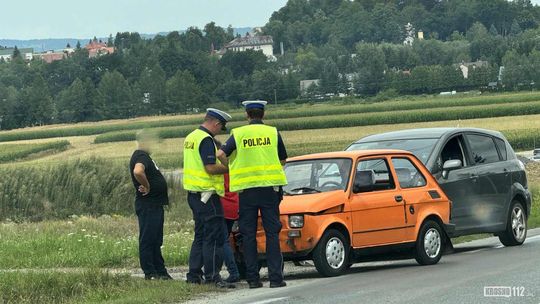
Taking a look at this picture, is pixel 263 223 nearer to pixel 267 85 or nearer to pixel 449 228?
pixel 449 228

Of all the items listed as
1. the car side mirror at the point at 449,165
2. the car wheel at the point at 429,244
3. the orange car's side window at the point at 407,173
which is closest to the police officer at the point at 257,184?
the car wheel at the point at 429,244

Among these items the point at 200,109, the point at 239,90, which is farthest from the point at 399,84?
the point at 200,109

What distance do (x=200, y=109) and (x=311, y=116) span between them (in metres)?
14.6

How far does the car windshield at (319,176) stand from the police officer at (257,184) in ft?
4.86

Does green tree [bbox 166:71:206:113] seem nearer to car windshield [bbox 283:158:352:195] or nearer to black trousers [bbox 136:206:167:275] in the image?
car windshield [bbox 283:158:352:195]

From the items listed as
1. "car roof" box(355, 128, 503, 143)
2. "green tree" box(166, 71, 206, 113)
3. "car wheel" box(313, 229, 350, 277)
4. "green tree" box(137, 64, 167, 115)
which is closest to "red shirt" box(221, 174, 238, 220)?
"car wheel" box(313, 229, 350, 277)

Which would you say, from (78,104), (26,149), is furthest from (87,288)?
(78,104)

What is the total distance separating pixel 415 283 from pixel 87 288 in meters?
3.61

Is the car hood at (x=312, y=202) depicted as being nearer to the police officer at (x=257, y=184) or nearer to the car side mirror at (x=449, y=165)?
the police officer at (x=257, y=184)

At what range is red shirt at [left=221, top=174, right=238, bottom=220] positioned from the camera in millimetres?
14008

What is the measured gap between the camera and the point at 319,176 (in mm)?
14641

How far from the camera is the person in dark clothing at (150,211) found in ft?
45.2

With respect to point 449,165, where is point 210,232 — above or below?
below

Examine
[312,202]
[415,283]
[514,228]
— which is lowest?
[514,228]
